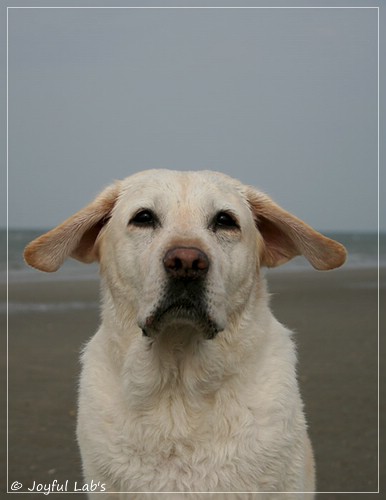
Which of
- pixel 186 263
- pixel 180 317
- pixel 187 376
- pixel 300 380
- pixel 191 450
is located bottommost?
pixel 300 380

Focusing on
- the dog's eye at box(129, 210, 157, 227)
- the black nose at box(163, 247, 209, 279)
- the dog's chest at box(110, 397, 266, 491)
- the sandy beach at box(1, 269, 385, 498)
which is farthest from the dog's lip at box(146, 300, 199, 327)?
the sandy beach at box(1, 269, 385, 498)

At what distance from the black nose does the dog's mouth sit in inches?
4.8

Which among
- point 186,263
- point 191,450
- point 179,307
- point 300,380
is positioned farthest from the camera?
point 300,380

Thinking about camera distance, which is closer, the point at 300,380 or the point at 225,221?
the point at 225,221

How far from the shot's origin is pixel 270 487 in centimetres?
409

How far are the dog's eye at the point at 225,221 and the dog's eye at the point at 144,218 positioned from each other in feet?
0.98

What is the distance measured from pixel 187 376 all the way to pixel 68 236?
93cm

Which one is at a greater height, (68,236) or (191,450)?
(68,236)

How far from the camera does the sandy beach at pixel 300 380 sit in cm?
738

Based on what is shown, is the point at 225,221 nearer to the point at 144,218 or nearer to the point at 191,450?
the point at 144,218

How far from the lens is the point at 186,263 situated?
3.62 metres

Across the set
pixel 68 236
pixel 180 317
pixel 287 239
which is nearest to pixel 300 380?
pixel 287 239

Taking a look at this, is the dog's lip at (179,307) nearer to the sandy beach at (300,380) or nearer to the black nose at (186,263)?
the black nose at (186,263)

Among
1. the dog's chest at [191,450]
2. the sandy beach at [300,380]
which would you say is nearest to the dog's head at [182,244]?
the dog's chest at [191,450]
